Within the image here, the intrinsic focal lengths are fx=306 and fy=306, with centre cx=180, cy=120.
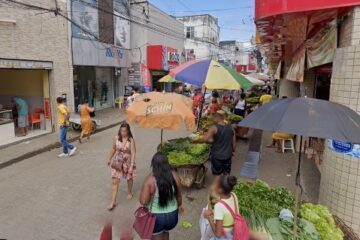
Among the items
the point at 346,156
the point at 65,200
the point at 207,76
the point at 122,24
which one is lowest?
the point at 65,200

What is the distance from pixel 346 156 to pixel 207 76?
349 centimetres

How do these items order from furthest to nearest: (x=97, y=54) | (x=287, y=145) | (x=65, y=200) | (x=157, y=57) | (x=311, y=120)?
(x=157, y=57) → (x=97, y=54) → (x=287, y=145) → (x=65, y=200) → (x=311, y=120)

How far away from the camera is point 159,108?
5.62 meters

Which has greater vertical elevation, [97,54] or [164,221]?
[97,54]

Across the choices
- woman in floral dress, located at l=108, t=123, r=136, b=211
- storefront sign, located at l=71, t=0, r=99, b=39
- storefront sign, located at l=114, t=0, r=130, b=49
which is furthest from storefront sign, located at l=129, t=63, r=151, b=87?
woman in floral dress, located at l=108, t=123, r=136, b=211

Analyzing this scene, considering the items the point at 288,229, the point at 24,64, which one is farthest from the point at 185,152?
the point at 24,64

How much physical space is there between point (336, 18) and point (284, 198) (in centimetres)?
323

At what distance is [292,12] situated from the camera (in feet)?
16.1

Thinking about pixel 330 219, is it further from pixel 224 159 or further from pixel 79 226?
pixel 79 226

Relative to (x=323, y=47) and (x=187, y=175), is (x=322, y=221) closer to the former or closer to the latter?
(x=187, y=175)

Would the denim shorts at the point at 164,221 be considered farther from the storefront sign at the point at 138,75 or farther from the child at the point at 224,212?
the storefront sign at the point at 138,75

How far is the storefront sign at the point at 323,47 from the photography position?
546 centimetres

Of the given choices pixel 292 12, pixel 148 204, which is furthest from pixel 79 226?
pixel 292 12

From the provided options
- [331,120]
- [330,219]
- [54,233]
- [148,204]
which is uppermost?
[331,120]
